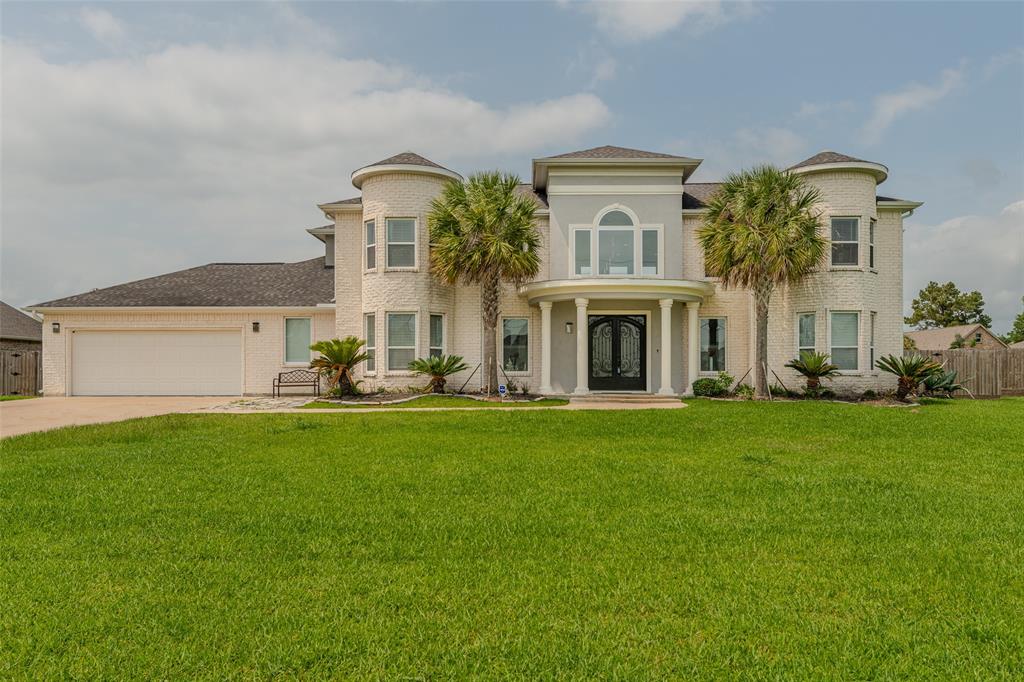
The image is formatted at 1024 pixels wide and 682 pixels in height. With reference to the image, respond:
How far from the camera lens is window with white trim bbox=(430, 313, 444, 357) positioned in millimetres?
18719

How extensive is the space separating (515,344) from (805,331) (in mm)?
8824

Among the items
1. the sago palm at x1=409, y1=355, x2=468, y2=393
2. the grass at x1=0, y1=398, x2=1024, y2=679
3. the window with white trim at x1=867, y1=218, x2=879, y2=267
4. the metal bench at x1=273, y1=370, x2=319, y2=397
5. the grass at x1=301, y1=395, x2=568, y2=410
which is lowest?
the grass at x1=0, y1=398, x2=1024, y2=679

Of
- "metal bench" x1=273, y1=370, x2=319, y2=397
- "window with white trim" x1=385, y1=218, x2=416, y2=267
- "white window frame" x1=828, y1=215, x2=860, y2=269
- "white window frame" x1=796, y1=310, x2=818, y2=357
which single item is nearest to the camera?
"white window frame" x1=828, y1=215, x2=860, y2=269

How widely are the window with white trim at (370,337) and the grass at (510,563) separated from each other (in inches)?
373

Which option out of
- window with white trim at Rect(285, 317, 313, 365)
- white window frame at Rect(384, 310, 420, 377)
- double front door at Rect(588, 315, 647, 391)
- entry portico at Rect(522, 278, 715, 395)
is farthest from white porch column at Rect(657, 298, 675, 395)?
window with white trim at Rect(285, 317, 313, 365)

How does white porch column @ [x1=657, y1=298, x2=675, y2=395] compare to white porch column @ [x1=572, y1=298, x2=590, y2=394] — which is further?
white porch column @ [x1=572, y1=298, x2=590, y2=394]

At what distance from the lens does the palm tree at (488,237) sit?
16688mm

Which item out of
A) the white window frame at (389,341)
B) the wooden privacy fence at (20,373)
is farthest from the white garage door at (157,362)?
the white window frame at (389,341)

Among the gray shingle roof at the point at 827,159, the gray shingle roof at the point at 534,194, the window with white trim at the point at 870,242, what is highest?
the gray shingle roof at the point at 827,159

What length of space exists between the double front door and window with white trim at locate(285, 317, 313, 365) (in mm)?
9217

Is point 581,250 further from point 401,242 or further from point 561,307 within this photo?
point 401,242

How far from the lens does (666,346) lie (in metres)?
17.7

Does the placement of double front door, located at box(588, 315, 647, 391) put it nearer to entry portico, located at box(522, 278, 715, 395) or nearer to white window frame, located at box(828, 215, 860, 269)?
entry portico, located at box(522, 278, 715, 395)

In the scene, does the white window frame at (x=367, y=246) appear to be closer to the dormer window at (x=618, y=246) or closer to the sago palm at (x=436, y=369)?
the sago palm at (x=436, y=369)
